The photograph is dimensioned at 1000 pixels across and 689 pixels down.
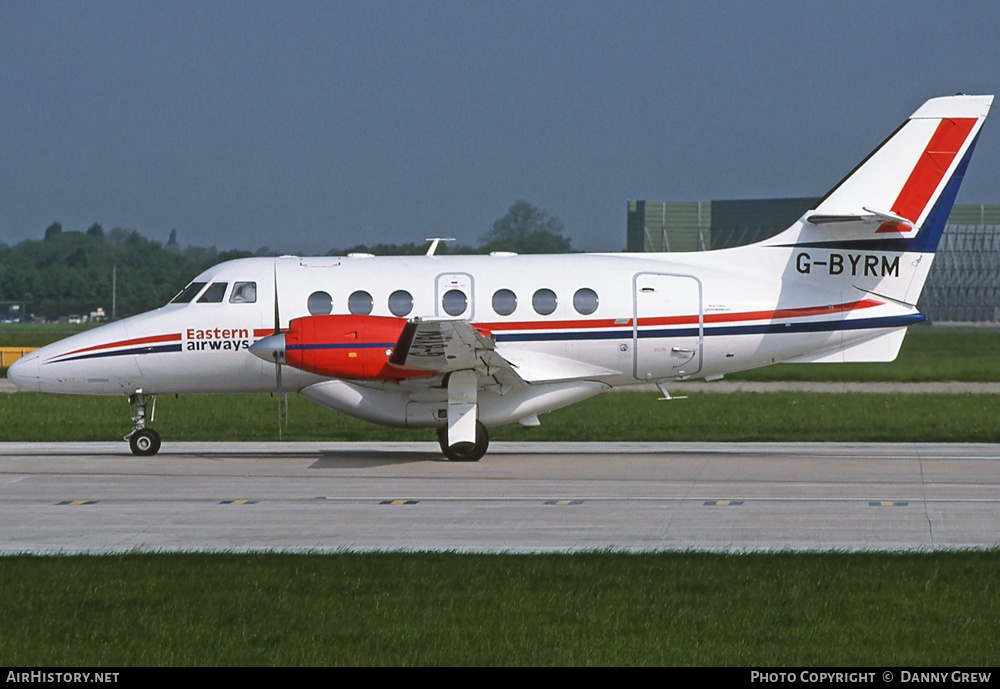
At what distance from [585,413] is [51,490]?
52.3ft

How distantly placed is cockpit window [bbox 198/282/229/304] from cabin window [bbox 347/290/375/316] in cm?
221

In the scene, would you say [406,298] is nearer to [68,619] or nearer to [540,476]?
[540,476]

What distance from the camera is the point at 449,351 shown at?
18469 millimetres

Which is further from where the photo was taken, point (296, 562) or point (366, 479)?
point (366, 479)

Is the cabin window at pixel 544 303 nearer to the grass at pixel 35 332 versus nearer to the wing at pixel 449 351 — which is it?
the wing at pixel 449 351

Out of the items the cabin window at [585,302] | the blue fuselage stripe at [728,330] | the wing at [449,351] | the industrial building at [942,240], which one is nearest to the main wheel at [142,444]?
the wing at [449,351]

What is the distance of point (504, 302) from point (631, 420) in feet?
31.0

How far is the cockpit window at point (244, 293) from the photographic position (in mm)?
20828

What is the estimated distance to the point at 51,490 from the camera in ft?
55.8

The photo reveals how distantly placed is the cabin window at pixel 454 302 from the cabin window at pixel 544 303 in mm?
1107

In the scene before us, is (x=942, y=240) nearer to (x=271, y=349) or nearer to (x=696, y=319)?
(x=696, y=319)

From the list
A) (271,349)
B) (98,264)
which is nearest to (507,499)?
(271,349)

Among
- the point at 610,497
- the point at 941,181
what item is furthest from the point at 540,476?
the point at 941,181

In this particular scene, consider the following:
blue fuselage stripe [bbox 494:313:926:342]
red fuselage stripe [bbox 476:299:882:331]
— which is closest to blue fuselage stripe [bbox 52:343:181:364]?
red fuselage stripe [bbox 476:299:882:331]
